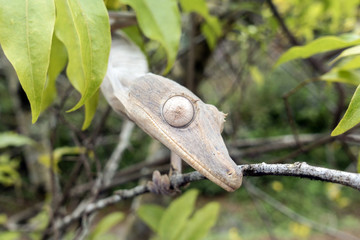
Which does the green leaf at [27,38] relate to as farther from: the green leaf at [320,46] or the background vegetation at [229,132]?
the green leaf at [320,46]

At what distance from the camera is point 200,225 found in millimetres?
1368

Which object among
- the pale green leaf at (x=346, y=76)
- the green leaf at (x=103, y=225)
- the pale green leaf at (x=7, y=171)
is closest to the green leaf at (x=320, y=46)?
the pale green leaf at (x=346, y=76)

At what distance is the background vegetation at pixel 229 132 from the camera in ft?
4.88

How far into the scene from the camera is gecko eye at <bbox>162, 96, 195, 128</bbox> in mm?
679

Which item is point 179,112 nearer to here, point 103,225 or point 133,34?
point 133,34

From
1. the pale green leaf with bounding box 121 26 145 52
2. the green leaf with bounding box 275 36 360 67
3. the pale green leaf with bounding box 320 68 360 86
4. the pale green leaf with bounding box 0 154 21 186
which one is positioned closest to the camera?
the green leaf with bounding box 275 36 360 67

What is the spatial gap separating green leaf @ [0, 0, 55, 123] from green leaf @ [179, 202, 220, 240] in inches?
37.3

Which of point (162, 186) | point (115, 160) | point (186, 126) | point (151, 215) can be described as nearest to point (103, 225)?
point (151, 215)

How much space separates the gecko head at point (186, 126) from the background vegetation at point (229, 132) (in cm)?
23

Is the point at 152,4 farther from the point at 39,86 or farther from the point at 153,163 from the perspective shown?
the point at 153,163

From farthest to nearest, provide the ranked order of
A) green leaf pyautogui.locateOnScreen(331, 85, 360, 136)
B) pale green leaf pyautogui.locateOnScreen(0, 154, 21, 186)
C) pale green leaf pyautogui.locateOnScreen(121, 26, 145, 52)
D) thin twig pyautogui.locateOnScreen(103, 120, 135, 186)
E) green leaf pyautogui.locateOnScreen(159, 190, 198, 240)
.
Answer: pale green leaf pyautogui.locateOnScreen(0, 154, 21, 186)
thin twig pyautogui.locateOnScreen(103, 120, 135, 186)
green leaf pyautogui.locateOnScreen(159, 190, 198, 240)
pale green leaf pyautogui.locateOnScreen(121, 26, 145, 52)
green leaf pyautogui.locateOnScreen(331, 85, 360, 136)

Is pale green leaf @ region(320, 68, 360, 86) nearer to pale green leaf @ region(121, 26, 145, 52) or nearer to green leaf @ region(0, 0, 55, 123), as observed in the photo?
pale green leaf @ region(121, 26, 145, 52)

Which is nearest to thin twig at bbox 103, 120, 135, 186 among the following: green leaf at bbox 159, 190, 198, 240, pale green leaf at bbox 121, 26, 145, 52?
green leaf at bbox 159, 190, 198, 240

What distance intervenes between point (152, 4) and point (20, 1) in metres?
0.42
